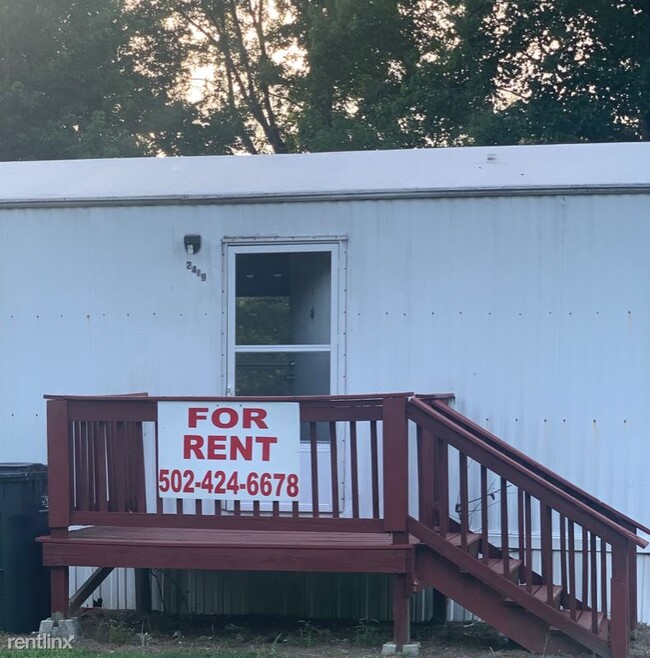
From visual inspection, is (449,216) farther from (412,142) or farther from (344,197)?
(412,142)

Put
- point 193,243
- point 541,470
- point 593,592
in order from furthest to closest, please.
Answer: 1. point 193,243
2. point 541,470
3. point 593,592

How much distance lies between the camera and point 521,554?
6.35 meters

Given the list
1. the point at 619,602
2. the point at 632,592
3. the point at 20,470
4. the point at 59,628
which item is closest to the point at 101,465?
the point at 20,470

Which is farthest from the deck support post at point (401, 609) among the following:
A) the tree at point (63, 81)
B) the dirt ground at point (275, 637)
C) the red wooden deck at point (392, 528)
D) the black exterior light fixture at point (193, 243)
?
the tree at point (63, 81)

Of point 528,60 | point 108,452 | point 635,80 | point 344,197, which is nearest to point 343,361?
point 344,197

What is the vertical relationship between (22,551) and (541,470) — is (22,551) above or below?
below

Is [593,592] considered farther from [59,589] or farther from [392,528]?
[59,589]

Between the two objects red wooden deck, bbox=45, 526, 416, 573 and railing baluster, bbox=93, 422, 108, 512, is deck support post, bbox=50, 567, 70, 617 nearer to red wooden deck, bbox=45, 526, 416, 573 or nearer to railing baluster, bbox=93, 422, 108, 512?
red wooden deck, bbox=45, 526, 416, 573

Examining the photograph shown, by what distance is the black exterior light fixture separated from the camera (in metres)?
7.41

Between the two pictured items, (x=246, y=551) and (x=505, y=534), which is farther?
(x=246, y=551)

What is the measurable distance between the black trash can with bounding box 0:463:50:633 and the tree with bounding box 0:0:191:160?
47.7 ft

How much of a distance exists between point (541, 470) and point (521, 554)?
0.54m

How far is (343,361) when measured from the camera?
7223 millimetres

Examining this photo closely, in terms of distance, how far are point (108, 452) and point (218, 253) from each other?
1.63 metres
